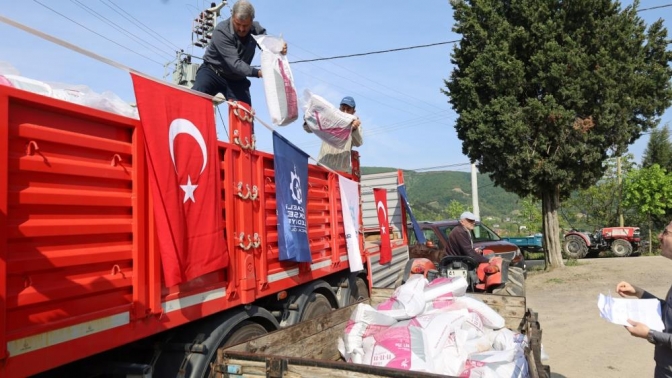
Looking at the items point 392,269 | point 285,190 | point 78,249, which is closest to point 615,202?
point 392,269

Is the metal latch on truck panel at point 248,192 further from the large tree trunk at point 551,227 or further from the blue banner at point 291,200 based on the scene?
the large tree trunk at point 551,227

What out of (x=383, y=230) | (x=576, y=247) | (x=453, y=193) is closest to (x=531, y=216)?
(x=576, y=247)

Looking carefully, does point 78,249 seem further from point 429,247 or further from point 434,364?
point 429,247

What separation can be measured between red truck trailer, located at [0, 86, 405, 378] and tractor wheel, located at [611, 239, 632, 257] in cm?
2280

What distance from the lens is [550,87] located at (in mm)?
11938

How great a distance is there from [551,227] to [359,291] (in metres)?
9.25

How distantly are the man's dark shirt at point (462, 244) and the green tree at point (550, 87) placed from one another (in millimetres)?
6332

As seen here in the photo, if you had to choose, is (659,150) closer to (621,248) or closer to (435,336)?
(621,248)

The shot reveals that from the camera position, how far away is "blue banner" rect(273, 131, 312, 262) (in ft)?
12.6

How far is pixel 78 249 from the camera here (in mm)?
2152

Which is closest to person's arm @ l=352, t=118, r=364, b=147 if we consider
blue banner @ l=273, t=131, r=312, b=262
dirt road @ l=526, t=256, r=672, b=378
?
blue banner @ l=273, t=131, r=312, b=262

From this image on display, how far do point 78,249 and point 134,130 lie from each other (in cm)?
72

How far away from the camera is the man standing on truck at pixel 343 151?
5.41 m

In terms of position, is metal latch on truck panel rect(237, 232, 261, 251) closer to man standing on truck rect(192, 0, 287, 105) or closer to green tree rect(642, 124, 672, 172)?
man standing on truck rect(192, 0, 287, 105)
